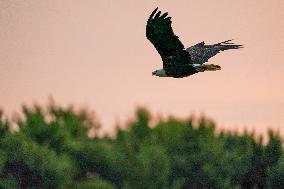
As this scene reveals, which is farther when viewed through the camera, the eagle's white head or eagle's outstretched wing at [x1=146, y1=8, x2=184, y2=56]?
the eagle's white head

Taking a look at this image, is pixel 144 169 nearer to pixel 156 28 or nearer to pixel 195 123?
pixel 195 123

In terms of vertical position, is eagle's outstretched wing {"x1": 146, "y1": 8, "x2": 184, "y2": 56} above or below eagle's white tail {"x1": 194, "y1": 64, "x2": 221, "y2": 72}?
above

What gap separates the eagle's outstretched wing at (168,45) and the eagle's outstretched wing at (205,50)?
530 millimetres

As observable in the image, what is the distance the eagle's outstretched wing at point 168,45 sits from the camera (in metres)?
13.2

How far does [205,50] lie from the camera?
1473 centimetres

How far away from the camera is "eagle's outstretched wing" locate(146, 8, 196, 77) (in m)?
13.2

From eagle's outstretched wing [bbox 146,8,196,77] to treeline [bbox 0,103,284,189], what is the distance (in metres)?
26.8

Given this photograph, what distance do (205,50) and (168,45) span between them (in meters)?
1.35

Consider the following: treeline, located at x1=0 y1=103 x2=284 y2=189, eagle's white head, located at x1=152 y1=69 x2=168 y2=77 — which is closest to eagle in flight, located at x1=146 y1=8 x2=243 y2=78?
eagle's white head, located at x1=152 y1=69 x2=168 y2=77

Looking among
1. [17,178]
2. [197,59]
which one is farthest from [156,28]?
[17,178]

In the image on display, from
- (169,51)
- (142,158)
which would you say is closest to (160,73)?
(169,51)

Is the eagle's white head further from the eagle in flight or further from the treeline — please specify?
the treeline

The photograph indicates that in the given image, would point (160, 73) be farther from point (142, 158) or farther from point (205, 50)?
point (142, 158)

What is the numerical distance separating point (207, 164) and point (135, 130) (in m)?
3.39
